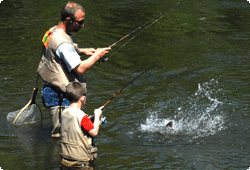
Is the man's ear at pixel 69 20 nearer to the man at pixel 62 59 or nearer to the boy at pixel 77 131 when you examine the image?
the man at pixel 62 59

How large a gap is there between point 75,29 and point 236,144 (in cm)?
275

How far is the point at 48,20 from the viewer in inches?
573

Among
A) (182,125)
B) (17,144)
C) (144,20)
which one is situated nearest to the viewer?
(17,144)

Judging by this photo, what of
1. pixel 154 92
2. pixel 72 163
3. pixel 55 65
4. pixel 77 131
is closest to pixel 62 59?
pixel 55 65

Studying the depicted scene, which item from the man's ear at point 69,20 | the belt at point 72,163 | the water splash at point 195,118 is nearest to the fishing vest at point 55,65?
the man's ear at point 69,20

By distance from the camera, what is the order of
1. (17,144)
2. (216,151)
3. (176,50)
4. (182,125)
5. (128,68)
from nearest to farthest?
1. (216,151)
2. (17,144)
3. (182,125)
4. (128,68)
5. (176,50)

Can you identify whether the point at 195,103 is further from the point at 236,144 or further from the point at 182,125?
the point at 236,144

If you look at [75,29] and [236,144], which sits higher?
[75,29]

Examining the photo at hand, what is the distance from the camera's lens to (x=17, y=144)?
5.64 metres

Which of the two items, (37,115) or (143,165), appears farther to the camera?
(37,115)

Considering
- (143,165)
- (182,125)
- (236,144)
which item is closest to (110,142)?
(143,165)

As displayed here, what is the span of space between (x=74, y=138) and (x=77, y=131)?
9 cm

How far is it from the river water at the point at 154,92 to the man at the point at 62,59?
0.85m

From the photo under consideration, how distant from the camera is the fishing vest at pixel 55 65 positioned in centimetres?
464
